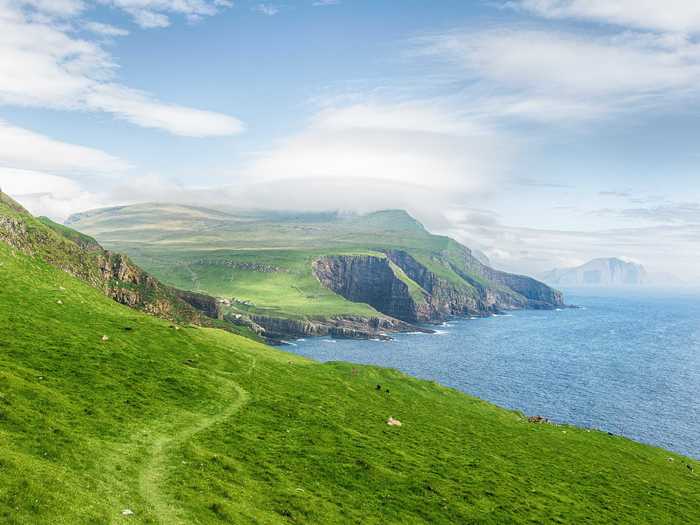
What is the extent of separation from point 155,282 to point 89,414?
167m

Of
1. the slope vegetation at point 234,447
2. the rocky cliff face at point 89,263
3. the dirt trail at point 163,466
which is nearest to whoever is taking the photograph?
the dirt trail at point 163,466

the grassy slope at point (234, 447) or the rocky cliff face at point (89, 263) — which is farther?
the rocky cliff face at point (89, 263)

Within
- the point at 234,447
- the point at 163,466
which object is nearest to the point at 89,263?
the point at 234,447

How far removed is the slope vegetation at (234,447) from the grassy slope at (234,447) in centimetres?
16

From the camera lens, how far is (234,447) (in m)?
36.8

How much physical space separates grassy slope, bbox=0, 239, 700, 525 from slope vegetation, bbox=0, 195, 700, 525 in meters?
0.16

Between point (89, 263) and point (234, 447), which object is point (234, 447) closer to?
point (234, 447)

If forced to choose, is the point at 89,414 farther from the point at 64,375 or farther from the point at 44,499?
the point at 44,499

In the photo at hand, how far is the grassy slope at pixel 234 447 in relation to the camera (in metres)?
26.5

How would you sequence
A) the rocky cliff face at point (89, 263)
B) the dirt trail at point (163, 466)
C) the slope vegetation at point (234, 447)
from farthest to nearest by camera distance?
1. the rocky cliff face at point (89, 263)
2. the slope vegetation at point (234, 447)
3. the dirt trail at point (163, 466)

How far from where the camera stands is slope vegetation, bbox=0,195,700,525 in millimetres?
26484

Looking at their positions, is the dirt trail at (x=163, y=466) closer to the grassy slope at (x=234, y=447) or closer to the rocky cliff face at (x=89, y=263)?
the grassy slope at (x=234, y=447)

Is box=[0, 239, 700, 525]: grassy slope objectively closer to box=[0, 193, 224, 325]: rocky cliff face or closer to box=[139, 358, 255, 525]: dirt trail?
box=[139, 358, 255, 525]: dirt trail

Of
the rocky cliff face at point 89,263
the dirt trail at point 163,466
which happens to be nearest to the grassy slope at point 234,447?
the dirt trail at point 163,466
